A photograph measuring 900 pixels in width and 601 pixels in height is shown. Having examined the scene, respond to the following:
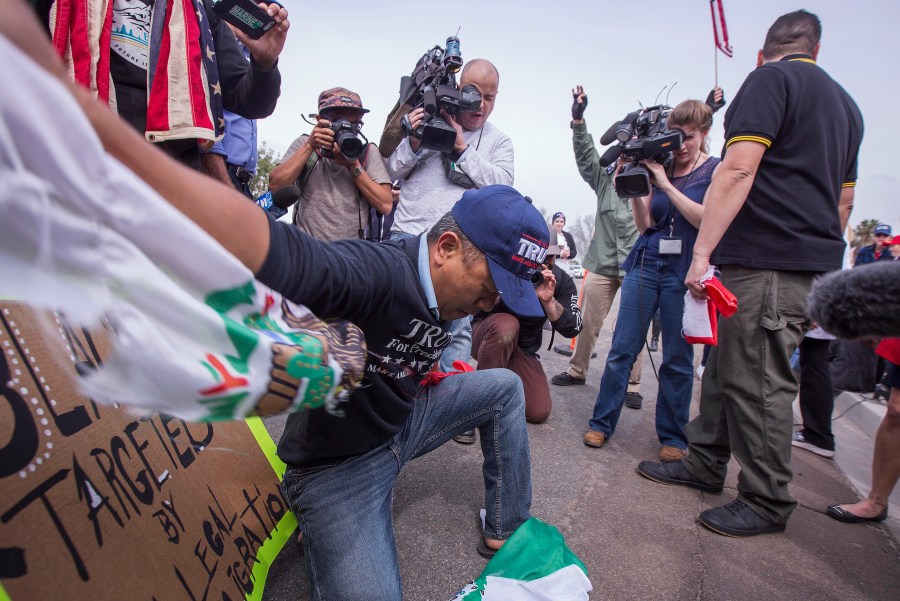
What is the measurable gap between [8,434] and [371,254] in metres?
0.80

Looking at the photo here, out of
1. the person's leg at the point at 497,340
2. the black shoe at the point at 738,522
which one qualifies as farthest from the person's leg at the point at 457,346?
the black shoe at the point at 738,522

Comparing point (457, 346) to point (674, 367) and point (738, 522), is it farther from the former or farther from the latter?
point (738, 522)

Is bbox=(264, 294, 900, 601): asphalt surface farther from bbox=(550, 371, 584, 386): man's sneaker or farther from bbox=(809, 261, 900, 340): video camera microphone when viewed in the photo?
bbox=(550, 371, 584, 386): man's sneaker

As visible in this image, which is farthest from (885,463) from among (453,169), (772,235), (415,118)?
(415,118)

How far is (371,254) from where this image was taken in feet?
4.09

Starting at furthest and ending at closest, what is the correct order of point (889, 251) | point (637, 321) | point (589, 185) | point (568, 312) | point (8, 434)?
point (889, 251) < point (589, 185) < point (568, 312) < point (637, 321) < point (8, 434)

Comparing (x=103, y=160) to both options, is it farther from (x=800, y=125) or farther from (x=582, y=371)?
(x=582, y=371)

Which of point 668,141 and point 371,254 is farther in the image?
point 668,141

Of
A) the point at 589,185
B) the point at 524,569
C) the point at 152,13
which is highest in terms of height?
the point at 152,13

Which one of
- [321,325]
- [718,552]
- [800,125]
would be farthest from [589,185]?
[321,325]

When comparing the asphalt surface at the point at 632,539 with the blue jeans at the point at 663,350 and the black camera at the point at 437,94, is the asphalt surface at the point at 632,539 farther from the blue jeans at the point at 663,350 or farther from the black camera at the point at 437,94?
the black camera at the point at 437,94

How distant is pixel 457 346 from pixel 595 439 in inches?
39.4

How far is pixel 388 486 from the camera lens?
1.60 m

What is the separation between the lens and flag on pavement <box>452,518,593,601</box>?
4.95ft
